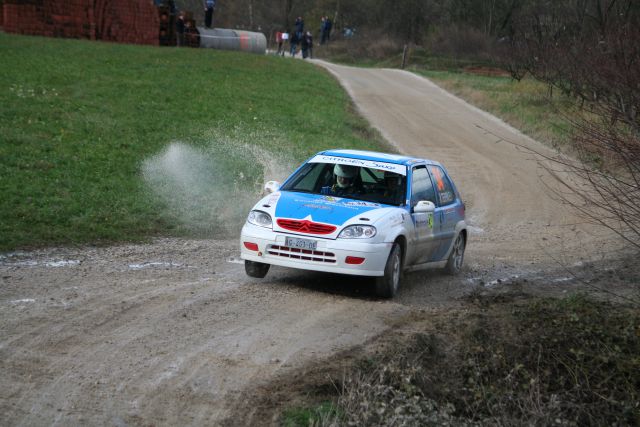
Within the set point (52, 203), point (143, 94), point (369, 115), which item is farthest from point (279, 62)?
point (52, 203)

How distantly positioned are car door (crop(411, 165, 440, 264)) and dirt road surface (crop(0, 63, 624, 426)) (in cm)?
44

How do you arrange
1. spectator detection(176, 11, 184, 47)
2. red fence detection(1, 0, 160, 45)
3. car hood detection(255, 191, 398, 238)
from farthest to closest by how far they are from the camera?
spectator detection(176, 11, 184, 47), red fence detection(1, 0, 160, 45), car hood detection(255, 191, 398, 238)

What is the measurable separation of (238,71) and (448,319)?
26.6m

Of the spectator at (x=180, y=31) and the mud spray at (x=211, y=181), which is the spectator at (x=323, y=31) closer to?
the spectator at (x=180, y=31)

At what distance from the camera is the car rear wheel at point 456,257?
1198 cm

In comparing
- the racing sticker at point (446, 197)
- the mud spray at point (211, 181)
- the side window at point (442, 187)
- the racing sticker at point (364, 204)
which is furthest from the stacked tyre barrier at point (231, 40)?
the racing sticker at point (364, 204)

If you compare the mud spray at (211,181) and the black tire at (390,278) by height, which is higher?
the black tire at (390,278)

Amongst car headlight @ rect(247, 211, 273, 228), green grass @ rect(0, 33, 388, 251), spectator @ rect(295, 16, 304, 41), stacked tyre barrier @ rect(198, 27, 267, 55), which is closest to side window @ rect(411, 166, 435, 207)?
car headlight @ rect(247, 211, 273, 228)

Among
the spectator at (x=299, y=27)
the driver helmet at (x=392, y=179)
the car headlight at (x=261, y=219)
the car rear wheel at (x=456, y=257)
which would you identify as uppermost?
the driver helmet at (x=392, y=179)

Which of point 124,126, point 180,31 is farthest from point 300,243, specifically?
point 180,31

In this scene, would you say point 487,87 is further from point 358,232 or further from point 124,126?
point 358,232

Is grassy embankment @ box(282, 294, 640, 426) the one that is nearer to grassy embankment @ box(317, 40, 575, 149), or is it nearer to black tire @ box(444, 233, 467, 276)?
grassy embankment @ box(317, 40, 575, 149)

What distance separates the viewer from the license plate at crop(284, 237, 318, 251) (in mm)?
9539

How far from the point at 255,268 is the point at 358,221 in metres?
1.37
